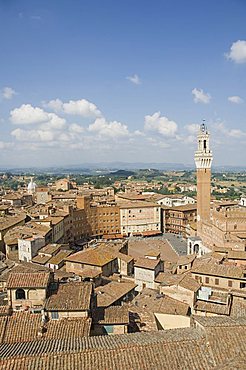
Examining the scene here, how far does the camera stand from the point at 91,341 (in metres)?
11.9

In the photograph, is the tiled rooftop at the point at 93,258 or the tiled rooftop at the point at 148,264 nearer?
the tiled rooftop at the point at 148,264

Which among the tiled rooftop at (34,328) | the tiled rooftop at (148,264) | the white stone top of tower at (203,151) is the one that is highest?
the white stone top of tower at (203,151)

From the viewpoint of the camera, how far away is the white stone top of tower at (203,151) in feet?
198

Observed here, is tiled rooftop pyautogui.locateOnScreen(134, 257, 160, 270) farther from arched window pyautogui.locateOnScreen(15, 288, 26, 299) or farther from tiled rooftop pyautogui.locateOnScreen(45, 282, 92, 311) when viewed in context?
arched window pyautogui.locateOnScreen(15, 288, 26, 299)

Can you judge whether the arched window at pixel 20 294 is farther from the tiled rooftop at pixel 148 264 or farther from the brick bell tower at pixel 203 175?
the brick bell tower at pixel 203 175

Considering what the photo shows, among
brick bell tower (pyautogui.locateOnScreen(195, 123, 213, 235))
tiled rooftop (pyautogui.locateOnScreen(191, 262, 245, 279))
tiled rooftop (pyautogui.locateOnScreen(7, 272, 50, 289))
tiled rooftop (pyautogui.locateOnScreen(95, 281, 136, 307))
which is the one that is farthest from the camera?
brick bell tower (pyautogui.locateOnScreen(195, 123, 213, 235))

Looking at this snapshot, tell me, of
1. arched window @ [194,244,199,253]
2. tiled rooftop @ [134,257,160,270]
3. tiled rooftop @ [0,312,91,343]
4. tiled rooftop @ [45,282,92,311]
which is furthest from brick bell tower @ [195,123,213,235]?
tiled rooftop @ [0,312,91,343]

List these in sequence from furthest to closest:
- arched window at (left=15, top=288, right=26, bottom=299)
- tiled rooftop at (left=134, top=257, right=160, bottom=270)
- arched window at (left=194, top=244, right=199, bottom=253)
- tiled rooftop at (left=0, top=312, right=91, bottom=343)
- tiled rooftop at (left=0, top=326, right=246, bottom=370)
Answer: arched window at (left=194, top=244, right=199, bottom=253), tiled rooftop at (left=134, top=257, right=160, bottom=270), arched window at (left=15, top=288, right=26, bottom=299), tiled rooftop at (left=0, top=312, right=91, bottom=343), tiled rooftop at (left=0, top=326, right=246, bottom=370)

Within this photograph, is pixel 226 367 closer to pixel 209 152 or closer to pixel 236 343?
pixel 236 343

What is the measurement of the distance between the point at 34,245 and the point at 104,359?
3063cm

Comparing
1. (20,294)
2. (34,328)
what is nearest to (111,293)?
(20,294)

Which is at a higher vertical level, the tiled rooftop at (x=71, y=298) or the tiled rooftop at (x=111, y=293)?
the tiled rooftop at (x=71, y=298)

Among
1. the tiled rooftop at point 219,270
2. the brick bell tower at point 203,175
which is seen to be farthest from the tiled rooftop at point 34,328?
the brick bell tower at point 203,175

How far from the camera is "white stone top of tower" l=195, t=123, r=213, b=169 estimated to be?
60344mm
